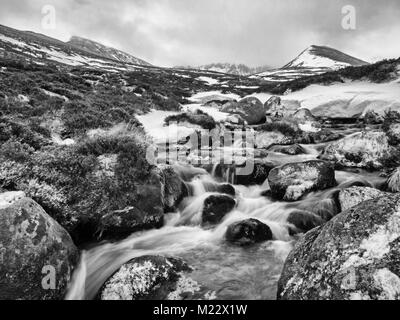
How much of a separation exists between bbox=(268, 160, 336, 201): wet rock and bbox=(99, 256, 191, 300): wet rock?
5014mm

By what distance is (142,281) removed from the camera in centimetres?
555

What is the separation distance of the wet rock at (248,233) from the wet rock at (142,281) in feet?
6.93

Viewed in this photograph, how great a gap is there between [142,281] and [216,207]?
4.08 m

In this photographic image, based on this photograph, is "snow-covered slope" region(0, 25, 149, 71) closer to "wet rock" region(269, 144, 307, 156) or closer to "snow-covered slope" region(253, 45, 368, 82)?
"snow-covered slope" region(253, 45, 368, 82)

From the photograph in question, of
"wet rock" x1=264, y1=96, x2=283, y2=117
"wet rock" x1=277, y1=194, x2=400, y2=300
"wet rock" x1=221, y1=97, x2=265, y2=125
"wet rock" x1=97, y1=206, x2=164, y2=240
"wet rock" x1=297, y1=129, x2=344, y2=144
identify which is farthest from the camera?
"wet rock" x1=264, y1=96, x2=283, y2=117

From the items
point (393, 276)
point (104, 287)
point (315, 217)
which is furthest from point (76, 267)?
point (315, 217)

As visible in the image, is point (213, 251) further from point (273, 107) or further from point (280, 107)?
point (273, 107)

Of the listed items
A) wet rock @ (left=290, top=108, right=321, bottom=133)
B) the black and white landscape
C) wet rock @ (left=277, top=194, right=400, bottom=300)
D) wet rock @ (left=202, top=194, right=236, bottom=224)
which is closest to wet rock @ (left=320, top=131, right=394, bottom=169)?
the black and white landscape

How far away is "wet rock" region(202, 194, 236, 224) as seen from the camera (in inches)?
355

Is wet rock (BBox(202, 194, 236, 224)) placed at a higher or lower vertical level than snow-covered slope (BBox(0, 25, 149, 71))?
lower

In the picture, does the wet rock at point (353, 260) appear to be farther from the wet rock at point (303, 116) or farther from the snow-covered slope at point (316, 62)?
the snow-covered slope at point (316, 62)

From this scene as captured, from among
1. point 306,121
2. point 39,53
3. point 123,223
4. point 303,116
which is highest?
point 39,53

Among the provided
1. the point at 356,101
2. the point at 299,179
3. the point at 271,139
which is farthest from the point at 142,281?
the point at 356,101
